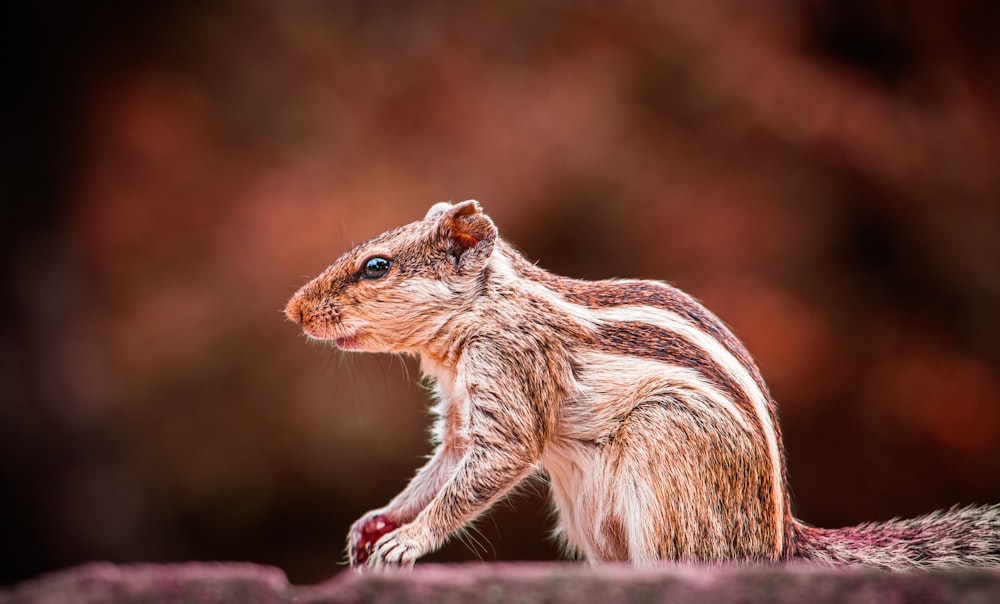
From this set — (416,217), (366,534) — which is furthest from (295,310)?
(416,217)

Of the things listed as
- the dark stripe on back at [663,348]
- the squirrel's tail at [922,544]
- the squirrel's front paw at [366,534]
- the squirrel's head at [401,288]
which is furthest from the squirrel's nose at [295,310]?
the squirrel's tail at [922,544]

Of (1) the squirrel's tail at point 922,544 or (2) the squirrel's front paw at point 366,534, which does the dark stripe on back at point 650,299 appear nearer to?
(1) the squirrel's tail at point 922,544

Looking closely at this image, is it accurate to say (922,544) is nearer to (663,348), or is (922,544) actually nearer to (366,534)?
(663,348)

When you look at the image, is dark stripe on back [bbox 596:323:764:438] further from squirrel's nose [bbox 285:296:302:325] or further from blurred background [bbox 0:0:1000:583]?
blurred background [bbox 0:0:1000:583]

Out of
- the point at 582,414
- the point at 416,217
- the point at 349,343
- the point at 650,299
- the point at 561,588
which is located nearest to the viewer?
Result: the point at 561,588

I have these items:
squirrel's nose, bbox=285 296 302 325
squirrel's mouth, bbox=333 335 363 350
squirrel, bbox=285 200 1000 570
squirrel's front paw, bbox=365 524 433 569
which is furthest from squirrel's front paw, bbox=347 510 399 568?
squirrel's nose, bbox=285 296 302 325

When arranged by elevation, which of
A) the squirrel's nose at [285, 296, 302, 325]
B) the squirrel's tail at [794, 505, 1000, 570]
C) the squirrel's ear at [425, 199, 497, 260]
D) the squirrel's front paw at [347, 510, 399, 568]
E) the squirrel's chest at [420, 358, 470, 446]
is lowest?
the squirrel's front paw at [347, 510, 399, 568]
